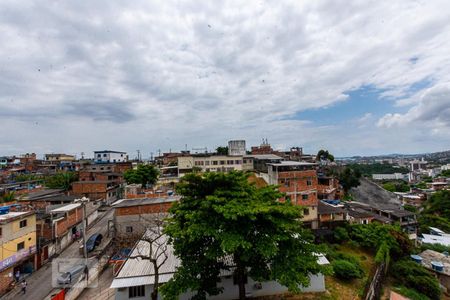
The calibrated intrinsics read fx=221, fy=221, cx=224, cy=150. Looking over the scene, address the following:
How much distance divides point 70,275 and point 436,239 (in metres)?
40.1

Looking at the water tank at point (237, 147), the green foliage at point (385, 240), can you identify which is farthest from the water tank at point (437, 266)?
the water tank at point (237, 147)

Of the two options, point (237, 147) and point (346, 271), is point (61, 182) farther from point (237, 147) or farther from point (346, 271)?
point (346, 271)

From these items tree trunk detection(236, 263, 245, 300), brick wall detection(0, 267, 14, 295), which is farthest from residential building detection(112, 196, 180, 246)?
tree trunk detection(236, 263, 245, 300)

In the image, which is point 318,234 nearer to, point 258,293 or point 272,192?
point 258,293

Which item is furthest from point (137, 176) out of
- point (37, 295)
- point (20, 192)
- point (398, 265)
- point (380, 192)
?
point (380, 192)

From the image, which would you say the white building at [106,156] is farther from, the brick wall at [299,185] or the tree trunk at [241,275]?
the tree trunk at [241,275]

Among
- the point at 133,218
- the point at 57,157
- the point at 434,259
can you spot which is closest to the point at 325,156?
the point at 434,259

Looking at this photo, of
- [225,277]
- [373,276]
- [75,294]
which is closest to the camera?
[225,277]

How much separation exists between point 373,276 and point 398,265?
4599 mm

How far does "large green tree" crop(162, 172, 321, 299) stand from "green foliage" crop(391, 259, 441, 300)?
13.4m

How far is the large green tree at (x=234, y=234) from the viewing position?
954cm

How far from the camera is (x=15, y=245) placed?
16.9 m

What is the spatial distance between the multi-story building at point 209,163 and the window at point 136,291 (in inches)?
1274

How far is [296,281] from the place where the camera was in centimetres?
980
